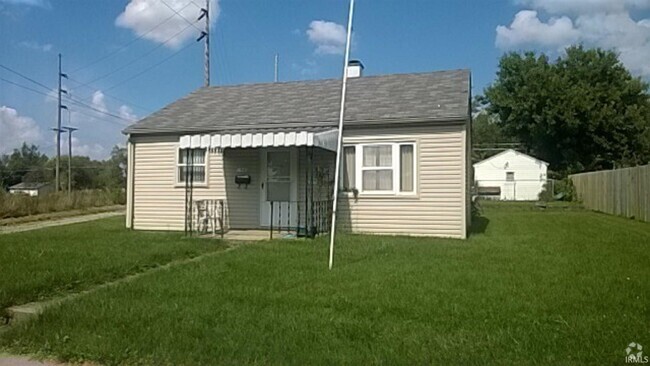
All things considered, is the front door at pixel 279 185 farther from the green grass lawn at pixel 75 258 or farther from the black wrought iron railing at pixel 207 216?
Answer: the green grass lawn at pixel 75 258

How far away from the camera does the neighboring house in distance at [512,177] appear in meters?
42.6

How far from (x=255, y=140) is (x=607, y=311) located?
7577mm

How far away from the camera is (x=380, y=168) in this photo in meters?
12.2

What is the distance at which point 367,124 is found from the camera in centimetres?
1216

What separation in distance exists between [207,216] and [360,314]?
857 centimetres

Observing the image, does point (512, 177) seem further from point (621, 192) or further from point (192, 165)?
point (192, 165)

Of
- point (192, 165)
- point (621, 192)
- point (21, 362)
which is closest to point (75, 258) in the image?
point (21, 362)

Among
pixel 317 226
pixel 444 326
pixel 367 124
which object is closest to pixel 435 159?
pixel 367 124

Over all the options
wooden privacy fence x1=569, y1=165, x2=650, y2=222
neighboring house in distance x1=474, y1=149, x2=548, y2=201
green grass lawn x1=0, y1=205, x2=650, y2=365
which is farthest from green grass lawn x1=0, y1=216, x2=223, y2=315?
neighboring house in distance x1=474, y1=149, x2=548, y2=201

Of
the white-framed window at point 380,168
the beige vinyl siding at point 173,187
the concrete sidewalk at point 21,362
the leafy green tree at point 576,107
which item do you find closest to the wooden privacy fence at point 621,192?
the white-framed window at point 380,168

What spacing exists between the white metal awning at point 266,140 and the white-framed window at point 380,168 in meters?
0.85

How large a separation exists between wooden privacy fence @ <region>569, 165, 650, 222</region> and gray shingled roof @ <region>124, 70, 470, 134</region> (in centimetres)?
761

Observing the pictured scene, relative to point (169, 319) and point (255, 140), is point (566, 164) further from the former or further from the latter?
point (169, 319)

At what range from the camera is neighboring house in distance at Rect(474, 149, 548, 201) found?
42.6 metres
